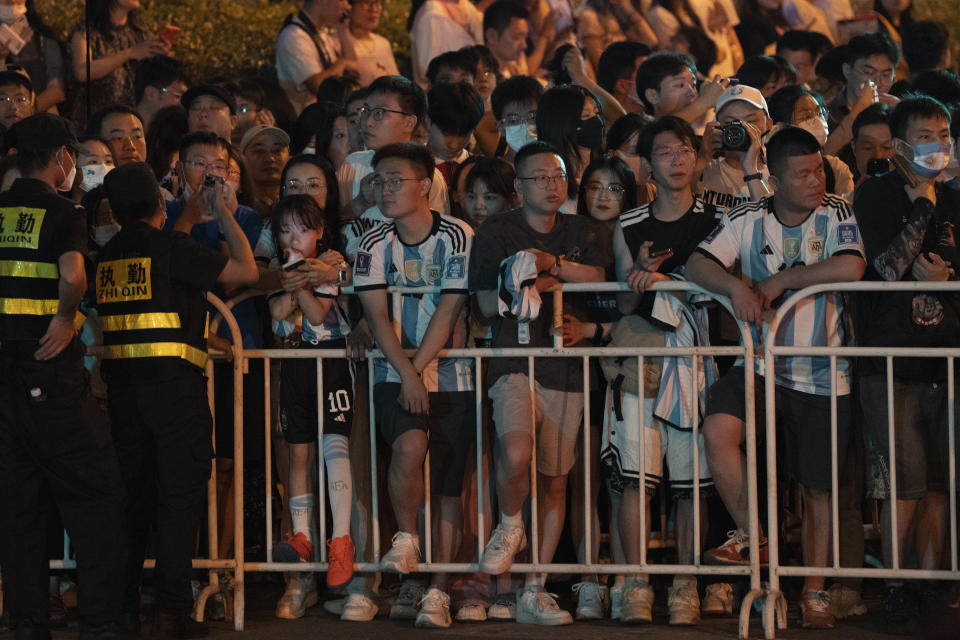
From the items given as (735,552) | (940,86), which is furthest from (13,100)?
(940,86)

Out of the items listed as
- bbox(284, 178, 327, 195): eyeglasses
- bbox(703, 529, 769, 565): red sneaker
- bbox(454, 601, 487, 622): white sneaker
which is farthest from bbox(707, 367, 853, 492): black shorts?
bbox(284, 178, 327, 195): eyeglasses

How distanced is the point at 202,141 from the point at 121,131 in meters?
1.11

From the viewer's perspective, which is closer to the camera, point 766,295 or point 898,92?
point 766,295

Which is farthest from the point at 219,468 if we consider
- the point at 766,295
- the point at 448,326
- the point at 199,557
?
the point at 766,295

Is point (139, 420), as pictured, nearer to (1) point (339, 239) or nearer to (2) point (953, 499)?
(1) point (339, 239)

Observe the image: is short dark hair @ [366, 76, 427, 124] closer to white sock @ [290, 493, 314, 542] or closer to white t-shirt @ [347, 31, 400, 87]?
white sock @ [290, 493, 314, 542]

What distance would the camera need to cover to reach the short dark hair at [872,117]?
25.4 ft

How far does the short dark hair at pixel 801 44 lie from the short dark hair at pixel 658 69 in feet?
7.94

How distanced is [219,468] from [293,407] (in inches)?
22.5

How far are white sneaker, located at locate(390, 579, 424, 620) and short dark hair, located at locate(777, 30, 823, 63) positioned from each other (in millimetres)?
6092

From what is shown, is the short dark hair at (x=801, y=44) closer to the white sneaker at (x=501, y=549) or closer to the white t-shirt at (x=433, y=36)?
the white t-shirt at (x=433, y=36)

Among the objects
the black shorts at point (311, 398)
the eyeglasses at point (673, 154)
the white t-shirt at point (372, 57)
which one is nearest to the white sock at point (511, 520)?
the black shorts at point (311, 398)

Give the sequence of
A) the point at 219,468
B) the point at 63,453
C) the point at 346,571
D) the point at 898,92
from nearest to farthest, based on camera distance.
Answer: the point at 63,453 → the point at 346,571 → the point at 219,468 → the point at 898,92

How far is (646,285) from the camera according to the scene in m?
6.29
